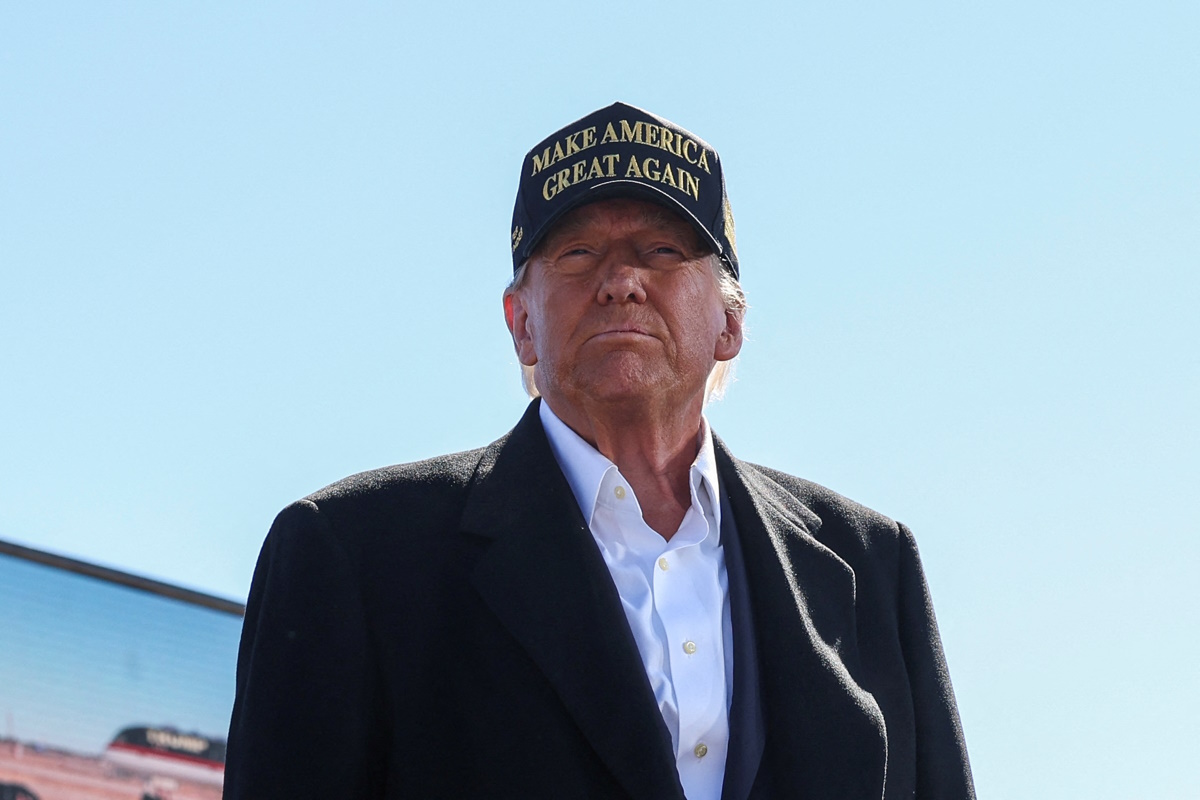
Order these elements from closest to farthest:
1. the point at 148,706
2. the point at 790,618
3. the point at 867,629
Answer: the point at 790,618 → the point at 867,629 → the point at 148,706

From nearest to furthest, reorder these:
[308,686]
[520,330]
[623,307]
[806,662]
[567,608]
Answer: [308,686], [567,608], [806,662], [623,307], [520,330]

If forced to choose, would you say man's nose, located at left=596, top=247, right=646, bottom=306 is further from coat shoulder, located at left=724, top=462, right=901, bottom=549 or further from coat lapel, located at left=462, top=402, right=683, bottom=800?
coat shoulder, located at left=724, top=462, right=901, bottom=549

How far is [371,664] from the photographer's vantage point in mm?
3590

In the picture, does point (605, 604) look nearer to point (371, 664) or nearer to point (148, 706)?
point (371, 664)

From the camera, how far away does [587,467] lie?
4.05 m

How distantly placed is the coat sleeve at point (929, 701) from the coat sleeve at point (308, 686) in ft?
4.67

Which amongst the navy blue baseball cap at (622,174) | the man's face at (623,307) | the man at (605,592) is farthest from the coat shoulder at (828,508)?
the navy blue baseball cap at (622,174)

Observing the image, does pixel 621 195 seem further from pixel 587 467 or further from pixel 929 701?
pixel 929 701

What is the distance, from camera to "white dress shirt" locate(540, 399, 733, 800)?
143 inches

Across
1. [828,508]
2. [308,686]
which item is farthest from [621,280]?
[308,686]

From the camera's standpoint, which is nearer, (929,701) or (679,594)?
(679,594)

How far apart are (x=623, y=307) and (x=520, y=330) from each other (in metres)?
0.54

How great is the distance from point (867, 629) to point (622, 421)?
0.85 meters

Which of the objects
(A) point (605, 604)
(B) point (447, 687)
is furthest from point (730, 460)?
(B) point (447, 687)
